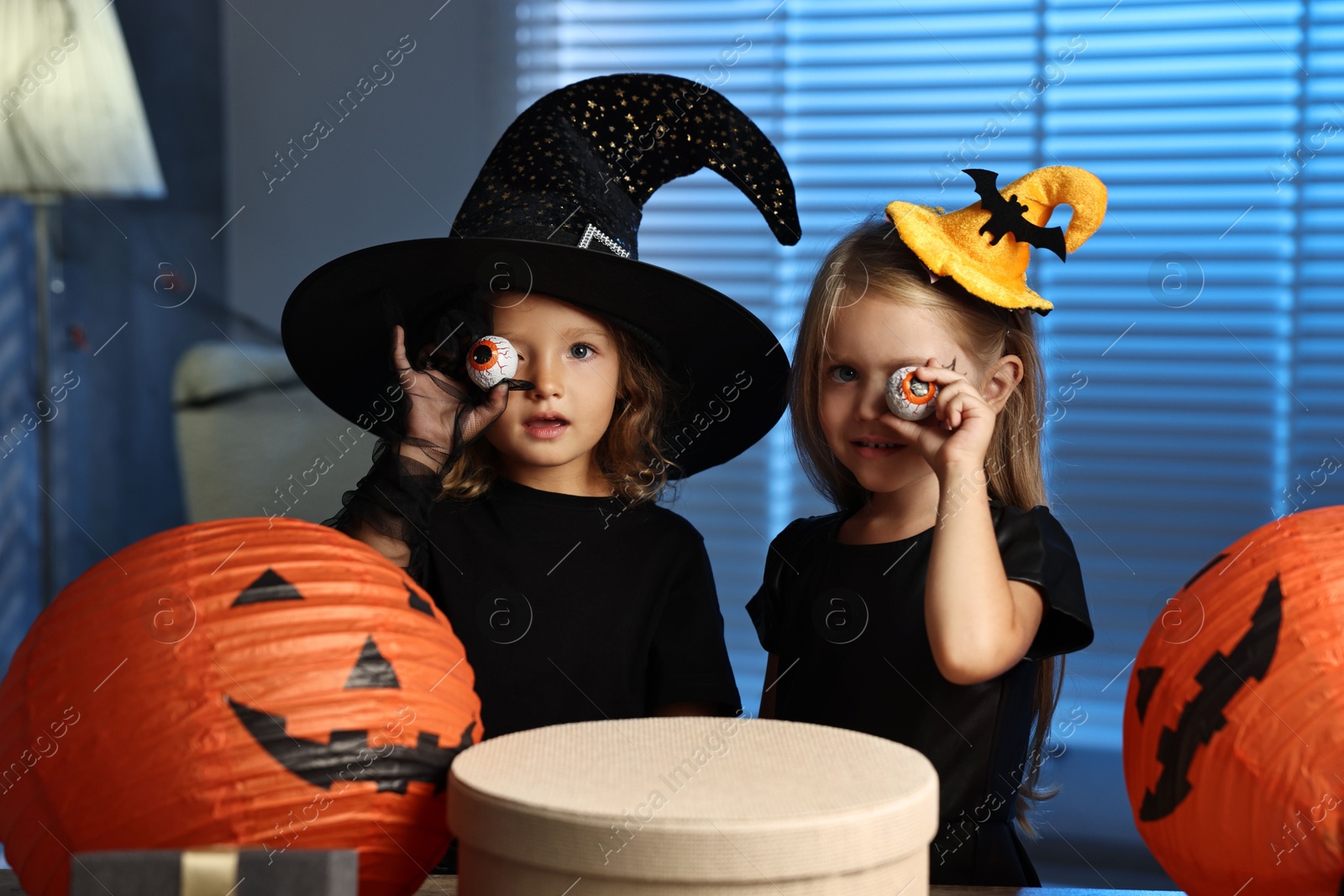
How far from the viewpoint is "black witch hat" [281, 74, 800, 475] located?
1.06 m

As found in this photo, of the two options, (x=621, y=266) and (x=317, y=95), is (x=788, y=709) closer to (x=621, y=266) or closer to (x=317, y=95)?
(x=621, y=266)

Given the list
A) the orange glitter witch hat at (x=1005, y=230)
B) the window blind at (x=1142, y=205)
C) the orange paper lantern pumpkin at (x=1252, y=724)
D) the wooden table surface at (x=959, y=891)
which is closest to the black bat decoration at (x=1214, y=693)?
the orange paper lantern pumpkin at (x=1252, y=724)

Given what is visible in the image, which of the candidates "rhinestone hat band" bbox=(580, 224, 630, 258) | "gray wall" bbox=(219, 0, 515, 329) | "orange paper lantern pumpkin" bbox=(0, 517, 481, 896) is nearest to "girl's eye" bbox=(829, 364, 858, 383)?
"rhinestone hat band" bbox=(580, 224, 630, 258)

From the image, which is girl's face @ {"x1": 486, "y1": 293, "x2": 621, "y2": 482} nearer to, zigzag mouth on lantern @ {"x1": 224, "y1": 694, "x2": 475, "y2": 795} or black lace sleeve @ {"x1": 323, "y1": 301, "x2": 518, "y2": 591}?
black lace sleeve @ {"x1": 323, "y1": 301, "x2": 518, "y2": 591}

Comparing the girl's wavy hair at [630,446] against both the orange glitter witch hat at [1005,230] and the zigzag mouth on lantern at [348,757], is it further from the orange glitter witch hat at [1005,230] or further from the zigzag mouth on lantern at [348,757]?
the zigzag mouth on lantern at [348,757]

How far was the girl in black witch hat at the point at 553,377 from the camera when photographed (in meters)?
1.07

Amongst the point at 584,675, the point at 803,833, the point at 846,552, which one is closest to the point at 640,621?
the point at 584,675

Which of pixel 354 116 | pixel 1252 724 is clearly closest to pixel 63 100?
pixel 354 116

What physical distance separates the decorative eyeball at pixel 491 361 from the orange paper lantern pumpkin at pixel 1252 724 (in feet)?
1.96

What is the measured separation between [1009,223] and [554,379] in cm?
45

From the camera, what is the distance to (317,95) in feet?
8.80

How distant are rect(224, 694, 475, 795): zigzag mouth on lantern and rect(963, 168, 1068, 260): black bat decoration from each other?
658 millimetres

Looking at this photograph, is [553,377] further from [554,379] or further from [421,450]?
[421,450]

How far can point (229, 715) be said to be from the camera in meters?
0.64
